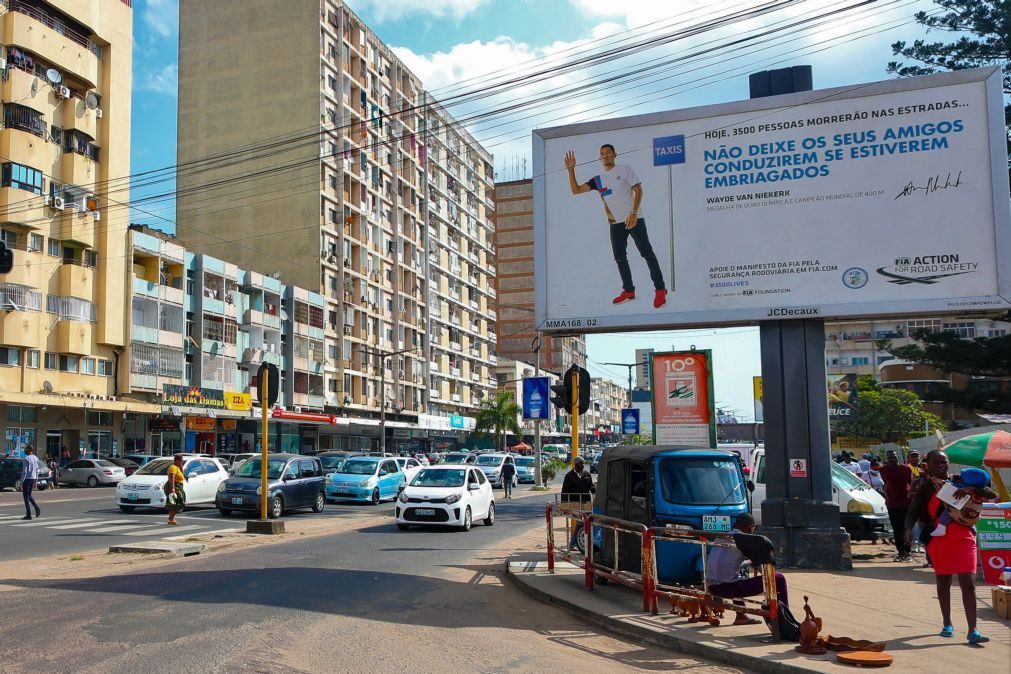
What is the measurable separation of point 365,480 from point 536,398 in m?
10.0

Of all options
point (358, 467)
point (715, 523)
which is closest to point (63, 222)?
point (358, 467)

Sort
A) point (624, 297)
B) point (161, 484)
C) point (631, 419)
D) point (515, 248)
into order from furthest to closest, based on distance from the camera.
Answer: point (515, 248) < point (631, 419) < point (161, 484) < point (624, 297)

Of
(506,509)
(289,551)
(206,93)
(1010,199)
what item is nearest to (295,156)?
(206,93)

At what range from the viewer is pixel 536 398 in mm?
37406

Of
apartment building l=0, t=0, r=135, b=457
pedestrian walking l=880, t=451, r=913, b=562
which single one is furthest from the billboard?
apartment building l=0, t=0, r=135, b=457

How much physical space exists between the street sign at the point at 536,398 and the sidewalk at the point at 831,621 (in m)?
23.6

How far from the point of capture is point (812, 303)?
13867mm

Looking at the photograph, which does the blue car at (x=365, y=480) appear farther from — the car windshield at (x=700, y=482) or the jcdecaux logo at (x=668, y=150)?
the car windshield at (x=700, y=482)

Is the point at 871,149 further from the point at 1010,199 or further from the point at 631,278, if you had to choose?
the point at 631,278

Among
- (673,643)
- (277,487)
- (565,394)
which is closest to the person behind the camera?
(673,643)

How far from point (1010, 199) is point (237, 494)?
18508 mm

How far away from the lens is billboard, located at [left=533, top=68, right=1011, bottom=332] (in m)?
13.4

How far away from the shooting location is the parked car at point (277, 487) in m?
23.0

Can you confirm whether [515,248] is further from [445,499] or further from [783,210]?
[783,210]
